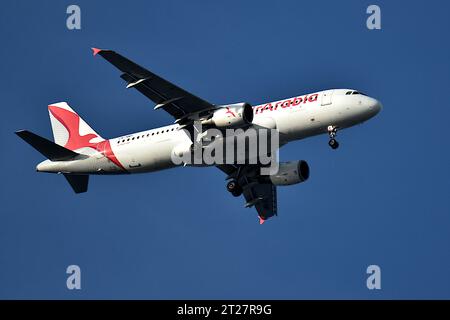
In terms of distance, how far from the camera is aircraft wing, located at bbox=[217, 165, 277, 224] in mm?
66250

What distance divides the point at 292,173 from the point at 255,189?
4448mm

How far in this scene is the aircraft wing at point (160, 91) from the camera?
183ft

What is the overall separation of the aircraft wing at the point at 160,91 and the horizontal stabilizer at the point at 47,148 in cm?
781

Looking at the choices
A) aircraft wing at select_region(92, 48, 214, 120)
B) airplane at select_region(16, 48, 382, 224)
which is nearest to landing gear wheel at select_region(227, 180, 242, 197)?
airplane at select_region(16, 48, 382, 224)

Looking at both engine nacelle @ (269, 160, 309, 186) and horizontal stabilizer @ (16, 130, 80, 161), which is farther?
engine nacelle @ (269, 160, 309, 186)

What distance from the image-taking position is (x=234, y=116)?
57.0 meters

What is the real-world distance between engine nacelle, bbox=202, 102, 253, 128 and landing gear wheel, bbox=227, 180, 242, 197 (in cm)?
743

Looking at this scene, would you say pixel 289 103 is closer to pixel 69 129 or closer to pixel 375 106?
pixel 375 106

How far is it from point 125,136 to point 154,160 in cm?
330

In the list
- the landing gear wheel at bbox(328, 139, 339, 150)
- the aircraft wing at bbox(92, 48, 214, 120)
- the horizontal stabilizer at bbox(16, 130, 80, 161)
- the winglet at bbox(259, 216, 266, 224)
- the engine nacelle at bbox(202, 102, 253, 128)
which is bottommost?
the winglet at bbox(259, 216, 266, 224)

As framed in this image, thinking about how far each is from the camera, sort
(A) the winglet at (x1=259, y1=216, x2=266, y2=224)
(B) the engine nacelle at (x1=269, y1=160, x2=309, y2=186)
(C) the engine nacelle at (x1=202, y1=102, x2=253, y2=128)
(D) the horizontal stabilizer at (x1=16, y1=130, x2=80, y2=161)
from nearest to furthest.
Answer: (C) the engine nacelle at (x1=202, y1=102, x2=253, y2=128), (D) the horizontal stabilizer at (x1=16, y1=130, x2=80, y2=161), (B) the engine nacelle at (x1=269, y1=160, x2=309, y2=186), (A) the winglet at (x1=259, y1=216, x2=266, y2=224)

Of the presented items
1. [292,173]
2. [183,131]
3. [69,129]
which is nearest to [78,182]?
[69,129]

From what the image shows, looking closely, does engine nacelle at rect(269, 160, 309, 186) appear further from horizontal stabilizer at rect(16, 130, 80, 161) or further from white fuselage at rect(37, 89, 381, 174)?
horizontal stabilizer at rect(16, 130, 80, 161)

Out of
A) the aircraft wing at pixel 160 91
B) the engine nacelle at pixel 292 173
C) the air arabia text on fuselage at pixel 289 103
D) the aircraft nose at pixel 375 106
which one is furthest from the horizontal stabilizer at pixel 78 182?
the aircraft nose at pixel 375 106
